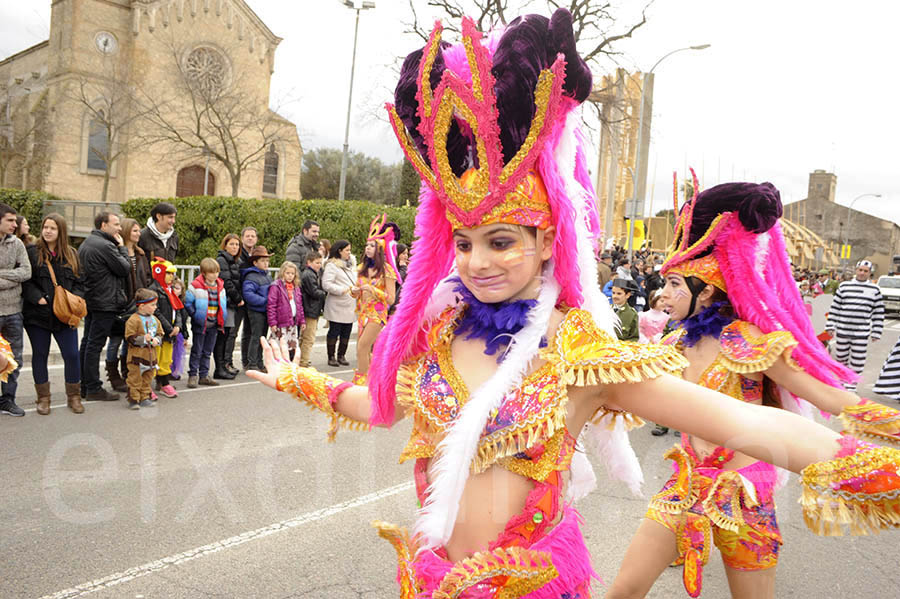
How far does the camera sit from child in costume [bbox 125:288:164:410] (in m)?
6.68

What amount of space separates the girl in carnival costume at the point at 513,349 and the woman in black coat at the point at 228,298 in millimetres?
6976

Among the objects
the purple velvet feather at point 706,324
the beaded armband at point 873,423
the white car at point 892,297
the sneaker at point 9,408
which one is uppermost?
the white car at point 892,297

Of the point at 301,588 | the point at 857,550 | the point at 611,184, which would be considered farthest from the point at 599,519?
the point at 611,184

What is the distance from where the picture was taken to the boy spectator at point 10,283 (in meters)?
6.14

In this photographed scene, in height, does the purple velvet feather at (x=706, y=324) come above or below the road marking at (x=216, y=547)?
above

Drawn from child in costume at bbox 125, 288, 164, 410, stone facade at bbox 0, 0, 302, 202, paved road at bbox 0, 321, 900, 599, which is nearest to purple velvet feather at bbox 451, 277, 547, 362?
paved road at bbox 0, 321, 900, 599

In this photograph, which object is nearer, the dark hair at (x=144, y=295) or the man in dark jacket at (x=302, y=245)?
the dark hair at (x=144, y=295)

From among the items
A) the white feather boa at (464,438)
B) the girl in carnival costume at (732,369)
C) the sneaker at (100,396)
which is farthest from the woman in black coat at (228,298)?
the white feather boa at (464,438)

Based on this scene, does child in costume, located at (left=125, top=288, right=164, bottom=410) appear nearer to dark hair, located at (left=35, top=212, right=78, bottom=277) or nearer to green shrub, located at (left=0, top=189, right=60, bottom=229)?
dark hair, located at (left=35, top=212, right=78, bottom=277)

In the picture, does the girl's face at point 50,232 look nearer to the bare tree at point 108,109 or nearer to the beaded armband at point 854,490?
the beaded armband at point 854,490

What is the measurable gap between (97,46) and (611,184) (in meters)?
23.5

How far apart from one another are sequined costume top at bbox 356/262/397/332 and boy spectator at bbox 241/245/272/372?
125cm

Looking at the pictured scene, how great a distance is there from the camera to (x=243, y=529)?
413cm

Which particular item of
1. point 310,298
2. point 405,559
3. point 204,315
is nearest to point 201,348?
point 204,315
